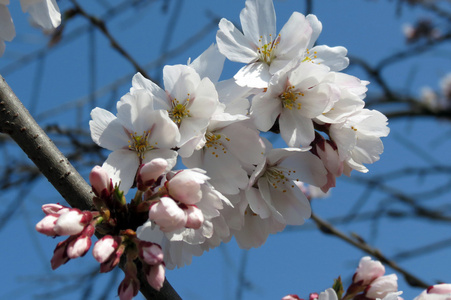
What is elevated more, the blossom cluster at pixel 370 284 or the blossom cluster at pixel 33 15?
the blossom cluster at pixel 33 15

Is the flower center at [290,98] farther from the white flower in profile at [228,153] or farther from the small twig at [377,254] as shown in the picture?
the small twig at [377,254]

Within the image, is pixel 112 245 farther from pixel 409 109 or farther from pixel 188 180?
pixel 409 109

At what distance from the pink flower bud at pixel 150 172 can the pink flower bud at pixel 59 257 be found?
8.4 inches

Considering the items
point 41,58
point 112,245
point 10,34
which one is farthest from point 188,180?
point 41,58

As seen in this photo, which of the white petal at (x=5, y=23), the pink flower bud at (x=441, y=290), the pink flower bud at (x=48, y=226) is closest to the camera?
the pink flower bud at (x=48, y=226)

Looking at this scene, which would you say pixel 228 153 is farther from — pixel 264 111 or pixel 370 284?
pixel 370 284

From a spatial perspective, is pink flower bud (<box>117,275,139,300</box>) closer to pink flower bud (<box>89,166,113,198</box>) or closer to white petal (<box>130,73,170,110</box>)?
pink flower bud (<box>89,166,113,198</box>)

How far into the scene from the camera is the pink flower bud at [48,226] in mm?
906

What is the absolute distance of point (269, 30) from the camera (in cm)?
143

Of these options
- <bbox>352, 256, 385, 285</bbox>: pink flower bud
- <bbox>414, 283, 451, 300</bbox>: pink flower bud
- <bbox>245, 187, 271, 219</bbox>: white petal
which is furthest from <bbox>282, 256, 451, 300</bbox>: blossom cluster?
<bbox>245, 187, 271, 219</bbox>: white petal

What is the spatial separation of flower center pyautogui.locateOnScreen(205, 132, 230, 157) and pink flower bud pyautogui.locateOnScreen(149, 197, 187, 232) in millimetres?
311

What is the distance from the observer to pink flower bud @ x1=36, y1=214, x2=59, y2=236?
91cm

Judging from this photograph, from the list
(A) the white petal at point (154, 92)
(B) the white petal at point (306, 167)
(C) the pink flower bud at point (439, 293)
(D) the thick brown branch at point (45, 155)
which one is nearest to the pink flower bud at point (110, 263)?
(D) the thick brown branch at point (45, 155)

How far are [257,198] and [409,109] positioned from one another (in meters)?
4.07
